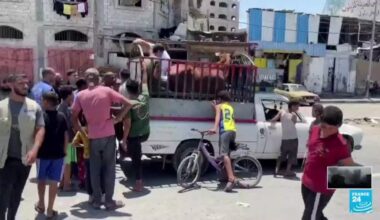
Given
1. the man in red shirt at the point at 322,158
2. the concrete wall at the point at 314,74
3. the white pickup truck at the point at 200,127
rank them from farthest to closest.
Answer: the concrete wall at the point at 314,74
the white pickup truck at the point at 200,127
the man in red shirt at the point at 322,158

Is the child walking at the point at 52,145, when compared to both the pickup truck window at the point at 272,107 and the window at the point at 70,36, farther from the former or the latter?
the window at the point at 70,36

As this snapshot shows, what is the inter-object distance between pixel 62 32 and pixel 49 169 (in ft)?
66.0

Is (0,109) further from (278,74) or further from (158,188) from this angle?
(278,74)

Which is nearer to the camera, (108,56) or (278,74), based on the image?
(108,56)

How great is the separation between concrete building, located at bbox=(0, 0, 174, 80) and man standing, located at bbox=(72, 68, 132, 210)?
57.6ft

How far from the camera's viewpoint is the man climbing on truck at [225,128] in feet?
23.1

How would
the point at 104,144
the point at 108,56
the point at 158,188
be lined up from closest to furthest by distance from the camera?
the point at 104,144 → the point at 158,188 → the point at 108,56

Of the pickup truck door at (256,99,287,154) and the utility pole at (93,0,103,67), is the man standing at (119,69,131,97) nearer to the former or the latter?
the pickup truck door at (256,99,287,154)

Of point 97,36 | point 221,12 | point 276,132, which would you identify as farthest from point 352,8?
point 276,132

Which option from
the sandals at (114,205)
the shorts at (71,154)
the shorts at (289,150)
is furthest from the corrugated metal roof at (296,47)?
the sandals at (114,205)

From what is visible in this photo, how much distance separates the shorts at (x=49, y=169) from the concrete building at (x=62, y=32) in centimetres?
1826

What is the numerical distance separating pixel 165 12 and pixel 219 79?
2106cm

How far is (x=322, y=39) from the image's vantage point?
1490 inches

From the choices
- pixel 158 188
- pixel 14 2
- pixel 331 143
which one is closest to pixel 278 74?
pixel 14 2
